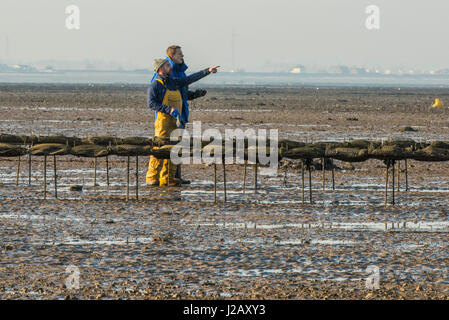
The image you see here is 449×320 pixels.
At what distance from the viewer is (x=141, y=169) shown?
1981 cm

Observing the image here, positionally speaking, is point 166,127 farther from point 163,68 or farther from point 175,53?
point 175,53

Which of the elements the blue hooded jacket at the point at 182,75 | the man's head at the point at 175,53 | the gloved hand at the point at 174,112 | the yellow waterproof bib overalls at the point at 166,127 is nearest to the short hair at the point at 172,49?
the man's head at the point at 175,53

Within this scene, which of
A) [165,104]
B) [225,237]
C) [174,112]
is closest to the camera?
[225,237]

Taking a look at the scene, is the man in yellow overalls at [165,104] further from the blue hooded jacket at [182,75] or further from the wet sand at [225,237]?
the wet sand at [225,237]

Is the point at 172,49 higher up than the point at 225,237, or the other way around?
the point at 172,49

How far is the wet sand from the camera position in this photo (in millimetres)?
8992

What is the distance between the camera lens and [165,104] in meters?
16.3

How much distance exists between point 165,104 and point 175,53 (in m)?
0.93

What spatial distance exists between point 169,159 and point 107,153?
1210 mm

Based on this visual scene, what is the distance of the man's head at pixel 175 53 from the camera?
1621cm

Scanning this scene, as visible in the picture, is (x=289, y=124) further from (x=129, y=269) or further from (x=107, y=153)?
(x=129, y=269)

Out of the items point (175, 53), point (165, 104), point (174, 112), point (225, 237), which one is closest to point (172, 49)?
point (175, 53)

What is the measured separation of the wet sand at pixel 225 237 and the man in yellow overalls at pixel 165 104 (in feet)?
1.72

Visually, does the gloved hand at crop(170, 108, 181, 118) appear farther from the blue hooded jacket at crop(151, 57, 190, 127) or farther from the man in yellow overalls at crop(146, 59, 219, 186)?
the blue hooded jacket at crop(151, 57, 190, 127)
